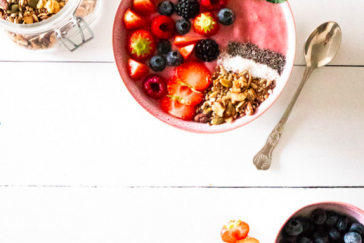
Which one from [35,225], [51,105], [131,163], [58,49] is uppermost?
[58,49]

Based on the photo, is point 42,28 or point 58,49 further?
point 58,49

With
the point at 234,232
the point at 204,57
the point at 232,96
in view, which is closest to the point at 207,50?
the point at 204,57

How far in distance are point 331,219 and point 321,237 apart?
0.05m

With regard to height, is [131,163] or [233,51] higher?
[233,51]

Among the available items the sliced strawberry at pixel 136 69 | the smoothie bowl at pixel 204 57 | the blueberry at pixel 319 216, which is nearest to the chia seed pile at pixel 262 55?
the smoothie bowl at pixel 204 57

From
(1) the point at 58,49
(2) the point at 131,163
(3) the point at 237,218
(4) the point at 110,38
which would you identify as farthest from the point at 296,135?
(1) the point at 58,49

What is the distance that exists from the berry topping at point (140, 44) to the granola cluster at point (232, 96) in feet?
0.55

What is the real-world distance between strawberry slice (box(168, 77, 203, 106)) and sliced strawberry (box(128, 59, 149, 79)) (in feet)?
0.22

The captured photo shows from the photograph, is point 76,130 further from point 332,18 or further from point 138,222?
point 332,18

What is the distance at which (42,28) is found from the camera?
81 cm

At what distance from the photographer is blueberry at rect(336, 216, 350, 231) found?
2.77ft

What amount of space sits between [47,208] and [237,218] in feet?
1.57

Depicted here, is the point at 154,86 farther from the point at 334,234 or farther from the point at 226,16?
the point at 334,234

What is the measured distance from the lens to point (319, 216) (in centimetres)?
85
